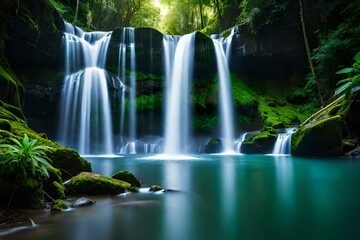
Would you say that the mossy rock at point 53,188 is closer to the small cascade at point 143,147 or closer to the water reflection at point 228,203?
the water reflection at point 228,203

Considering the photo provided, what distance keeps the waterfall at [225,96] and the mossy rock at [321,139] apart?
566 cm

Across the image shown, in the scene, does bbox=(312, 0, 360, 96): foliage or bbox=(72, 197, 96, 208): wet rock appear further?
bbox=(312, 0, 360, 96): foliage

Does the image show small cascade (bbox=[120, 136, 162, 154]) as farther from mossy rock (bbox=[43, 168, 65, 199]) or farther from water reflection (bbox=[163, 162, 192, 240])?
mossy rock (bbox=[43, 168, 65, 199])

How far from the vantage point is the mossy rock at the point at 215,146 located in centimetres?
1831

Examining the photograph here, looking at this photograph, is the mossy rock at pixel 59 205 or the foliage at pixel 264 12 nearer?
the mossy rock at pixel 59 205

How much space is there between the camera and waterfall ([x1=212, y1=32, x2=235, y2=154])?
19778 mm

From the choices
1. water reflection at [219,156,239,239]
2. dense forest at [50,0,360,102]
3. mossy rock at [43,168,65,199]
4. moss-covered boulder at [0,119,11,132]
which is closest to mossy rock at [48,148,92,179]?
moss-covered boulder at [0,119,11,132]

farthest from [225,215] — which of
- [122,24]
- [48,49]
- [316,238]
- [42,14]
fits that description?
[122,24]

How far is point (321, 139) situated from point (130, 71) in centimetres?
1376

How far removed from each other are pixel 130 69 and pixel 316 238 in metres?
19.5

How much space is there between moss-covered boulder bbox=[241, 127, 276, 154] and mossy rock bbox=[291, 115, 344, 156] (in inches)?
77.0

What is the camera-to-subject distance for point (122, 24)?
32812 millimetres

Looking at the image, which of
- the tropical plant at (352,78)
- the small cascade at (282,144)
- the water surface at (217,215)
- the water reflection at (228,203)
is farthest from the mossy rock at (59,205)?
the small cascade at (282,144)

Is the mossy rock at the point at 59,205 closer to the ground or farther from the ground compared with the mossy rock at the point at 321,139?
closer to the ground
